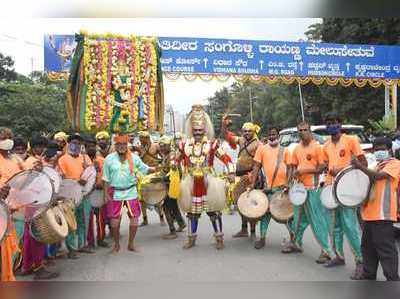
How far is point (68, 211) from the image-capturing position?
5.91m

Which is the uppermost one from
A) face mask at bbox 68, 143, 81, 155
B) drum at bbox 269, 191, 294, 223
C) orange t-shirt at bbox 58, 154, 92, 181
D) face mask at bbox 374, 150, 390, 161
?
face mask at bbox 68, 143, 81, 155

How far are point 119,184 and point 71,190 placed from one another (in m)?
0.66

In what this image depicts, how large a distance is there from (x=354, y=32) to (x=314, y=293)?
13488 millimetres

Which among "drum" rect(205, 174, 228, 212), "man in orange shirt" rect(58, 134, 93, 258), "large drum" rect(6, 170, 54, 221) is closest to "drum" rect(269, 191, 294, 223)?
"drum" rect(205, 174, 228, 212)

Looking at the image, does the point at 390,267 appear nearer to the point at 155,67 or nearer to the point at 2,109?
the point at 155,67

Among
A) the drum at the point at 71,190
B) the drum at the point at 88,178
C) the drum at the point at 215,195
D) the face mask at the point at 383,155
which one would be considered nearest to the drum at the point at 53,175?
the drum at the point at 71,190

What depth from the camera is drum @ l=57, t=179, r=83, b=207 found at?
620 centimetres

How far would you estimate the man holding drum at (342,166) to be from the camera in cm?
554

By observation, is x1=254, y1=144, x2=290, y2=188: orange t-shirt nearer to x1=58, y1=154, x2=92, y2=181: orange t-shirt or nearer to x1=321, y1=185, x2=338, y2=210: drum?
x1=321, y1=185, x2=338, y2=210: drum

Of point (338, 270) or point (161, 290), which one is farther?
point (338, 270)

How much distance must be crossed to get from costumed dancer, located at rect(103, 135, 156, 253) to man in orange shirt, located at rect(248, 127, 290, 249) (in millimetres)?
1608

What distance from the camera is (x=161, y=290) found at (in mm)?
4812

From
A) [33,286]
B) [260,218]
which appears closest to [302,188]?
[260,218]

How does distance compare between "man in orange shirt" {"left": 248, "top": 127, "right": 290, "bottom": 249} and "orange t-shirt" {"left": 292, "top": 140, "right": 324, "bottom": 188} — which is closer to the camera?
"orange t-shirt" {"left": 292, "top": 140, "right": 324, "bottom": 188}
